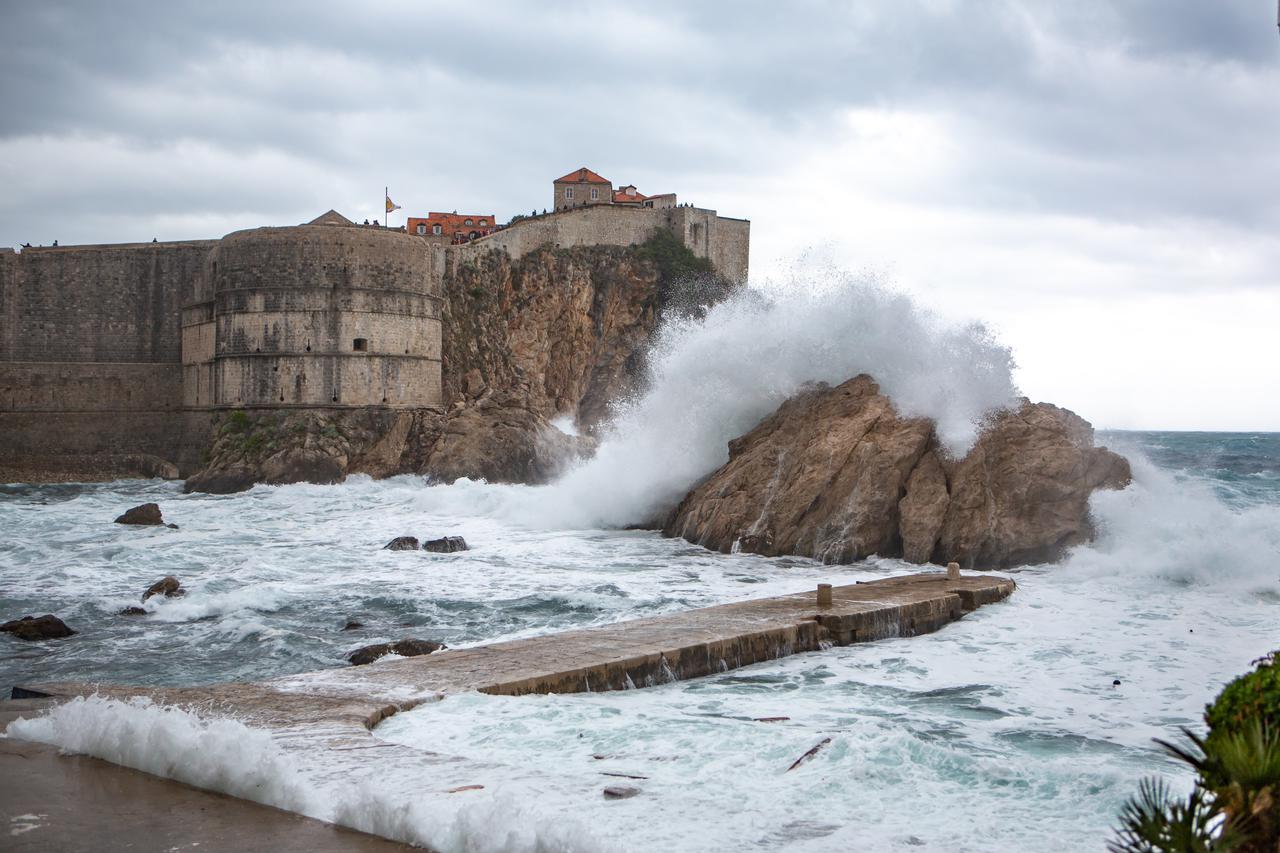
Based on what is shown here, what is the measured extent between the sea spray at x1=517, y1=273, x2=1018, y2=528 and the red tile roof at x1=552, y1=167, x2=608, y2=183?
1430 inches

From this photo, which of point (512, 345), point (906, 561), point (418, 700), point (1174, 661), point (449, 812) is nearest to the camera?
point (449, 812)

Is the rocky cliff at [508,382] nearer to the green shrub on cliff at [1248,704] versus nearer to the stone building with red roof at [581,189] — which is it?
the stone building with red roof at [581,189]

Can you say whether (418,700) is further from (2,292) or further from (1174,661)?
(2,292)

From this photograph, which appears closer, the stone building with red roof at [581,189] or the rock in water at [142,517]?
the rock in water at [142,517]

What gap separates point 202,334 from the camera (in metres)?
30.7

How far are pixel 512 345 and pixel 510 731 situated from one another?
30592mm

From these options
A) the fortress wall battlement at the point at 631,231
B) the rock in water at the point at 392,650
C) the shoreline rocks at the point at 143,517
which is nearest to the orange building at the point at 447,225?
the fortress wall battlement at the point at 631,231

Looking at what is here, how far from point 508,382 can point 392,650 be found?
25.9 metres

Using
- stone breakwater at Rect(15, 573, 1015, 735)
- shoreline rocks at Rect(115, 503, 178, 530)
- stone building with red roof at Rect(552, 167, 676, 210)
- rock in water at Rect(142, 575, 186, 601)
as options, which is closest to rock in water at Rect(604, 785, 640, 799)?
stone breakwater at Rect(15, 573, 1015, 735)

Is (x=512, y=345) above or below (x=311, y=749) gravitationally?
above

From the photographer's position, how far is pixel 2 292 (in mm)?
30859

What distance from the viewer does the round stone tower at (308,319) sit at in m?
29.0

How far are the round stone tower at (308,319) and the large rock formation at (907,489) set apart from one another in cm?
1628

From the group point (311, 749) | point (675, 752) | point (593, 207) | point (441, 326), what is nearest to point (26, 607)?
point (311, 749)
